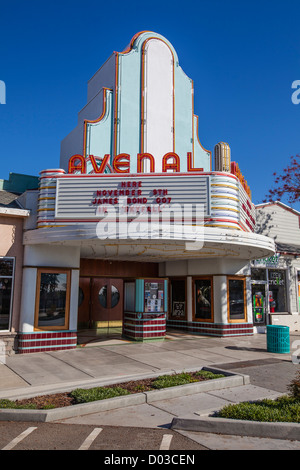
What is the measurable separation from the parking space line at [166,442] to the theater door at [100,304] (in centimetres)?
1329

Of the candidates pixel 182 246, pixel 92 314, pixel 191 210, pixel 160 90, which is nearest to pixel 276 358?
pixel 182 246

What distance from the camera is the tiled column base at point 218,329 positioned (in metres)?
16.7

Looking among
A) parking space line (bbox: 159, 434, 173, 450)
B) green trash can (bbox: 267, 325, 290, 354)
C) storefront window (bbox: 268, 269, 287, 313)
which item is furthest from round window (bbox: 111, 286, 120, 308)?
parking space line (bbox: 159, 434, 173, 450)

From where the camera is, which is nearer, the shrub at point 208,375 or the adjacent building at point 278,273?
the shrub at point 208,375

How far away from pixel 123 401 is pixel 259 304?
43.4ft

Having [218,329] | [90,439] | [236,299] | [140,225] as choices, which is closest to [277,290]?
[236,299]

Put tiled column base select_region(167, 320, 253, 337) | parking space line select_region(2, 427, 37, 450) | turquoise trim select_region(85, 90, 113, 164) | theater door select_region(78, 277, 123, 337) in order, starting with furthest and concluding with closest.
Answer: theater door select_region(78, 277, 123, 337)
turquoise trim select_region(85, 90, 113, 164)
tiled column base select_region(167, 320, 253, 337)
parking space line select_region(2, 427, 37, 450)

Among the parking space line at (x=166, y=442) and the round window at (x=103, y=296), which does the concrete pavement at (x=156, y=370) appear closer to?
the parking space line at (x=166, y=442)

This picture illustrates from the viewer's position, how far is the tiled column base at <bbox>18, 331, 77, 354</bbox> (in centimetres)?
1279

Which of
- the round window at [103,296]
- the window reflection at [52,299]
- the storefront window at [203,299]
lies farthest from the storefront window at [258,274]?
the window reflection at [52,299]

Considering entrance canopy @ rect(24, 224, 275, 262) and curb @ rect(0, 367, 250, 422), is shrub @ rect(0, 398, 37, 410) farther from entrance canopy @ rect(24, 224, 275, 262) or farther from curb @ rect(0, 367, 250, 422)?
entrance canopy @ rect(24, 224, 275, 262)

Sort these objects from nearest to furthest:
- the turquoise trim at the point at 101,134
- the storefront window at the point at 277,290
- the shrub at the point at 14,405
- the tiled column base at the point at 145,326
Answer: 1. the shrub at the point at 14,405
2. the tiled column base at the point at 145,326
3. the turquoise trim at the point at 101,134
4. the storefront window at the point at 277,290

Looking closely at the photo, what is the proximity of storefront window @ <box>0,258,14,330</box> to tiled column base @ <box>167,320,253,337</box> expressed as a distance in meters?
8.67

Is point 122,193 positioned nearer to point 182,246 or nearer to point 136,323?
point 182,246
